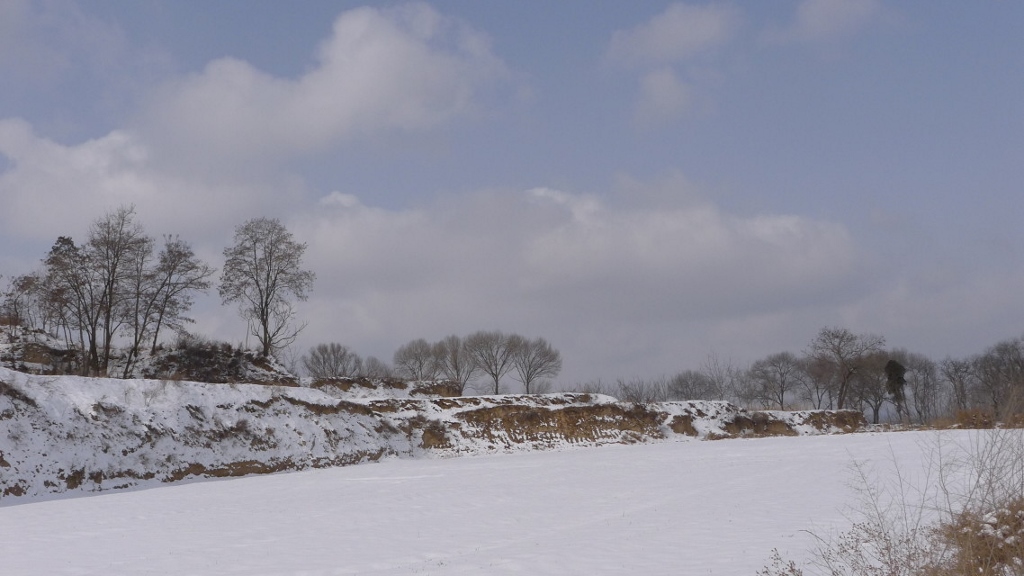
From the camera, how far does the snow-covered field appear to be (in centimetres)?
1068

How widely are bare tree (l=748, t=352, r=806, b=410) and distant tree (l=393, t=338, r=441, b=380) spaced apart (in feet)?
121

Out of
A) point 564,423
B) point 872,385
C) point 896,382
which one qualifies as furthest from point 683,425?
point 872,385

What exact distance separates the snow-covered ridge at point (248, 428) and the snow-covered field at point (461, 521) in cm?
193

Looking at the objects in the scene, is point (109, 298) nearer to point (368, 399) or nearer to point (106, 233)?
point (106, 233)

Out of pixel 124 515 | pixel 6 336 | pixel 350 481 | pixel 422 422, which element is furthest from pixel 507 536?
pixel 6 336

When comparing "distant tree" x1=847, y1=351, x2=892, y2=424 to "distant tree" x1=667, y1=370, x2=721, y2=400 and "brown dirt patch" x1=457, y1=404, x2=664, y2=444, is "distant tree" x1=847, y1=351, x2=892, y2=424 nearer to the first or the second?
"distant tree" x1=667, y1=370, x2=721, y2=400

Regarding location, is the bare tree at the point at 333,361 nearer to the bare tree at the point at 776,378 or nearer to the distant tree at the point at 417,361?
the distant tree at the point at 417,361

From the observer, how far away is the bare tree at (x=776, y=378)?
84312 mm

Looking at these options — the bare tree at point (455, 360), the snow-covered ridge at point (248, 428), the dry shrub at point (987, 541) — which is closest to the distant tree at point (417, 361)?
the bare tree at point (455, 360)

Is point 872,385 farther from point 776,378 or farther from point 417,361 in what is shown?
point 417,361

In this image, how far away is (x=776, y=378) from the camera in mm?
86938

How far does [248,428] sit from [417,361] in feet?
169

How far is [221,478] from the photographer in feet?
82.4

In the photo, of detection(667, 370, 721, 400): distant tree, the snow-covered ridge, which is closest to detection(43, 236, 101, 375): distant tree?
the snow-covered ridge
